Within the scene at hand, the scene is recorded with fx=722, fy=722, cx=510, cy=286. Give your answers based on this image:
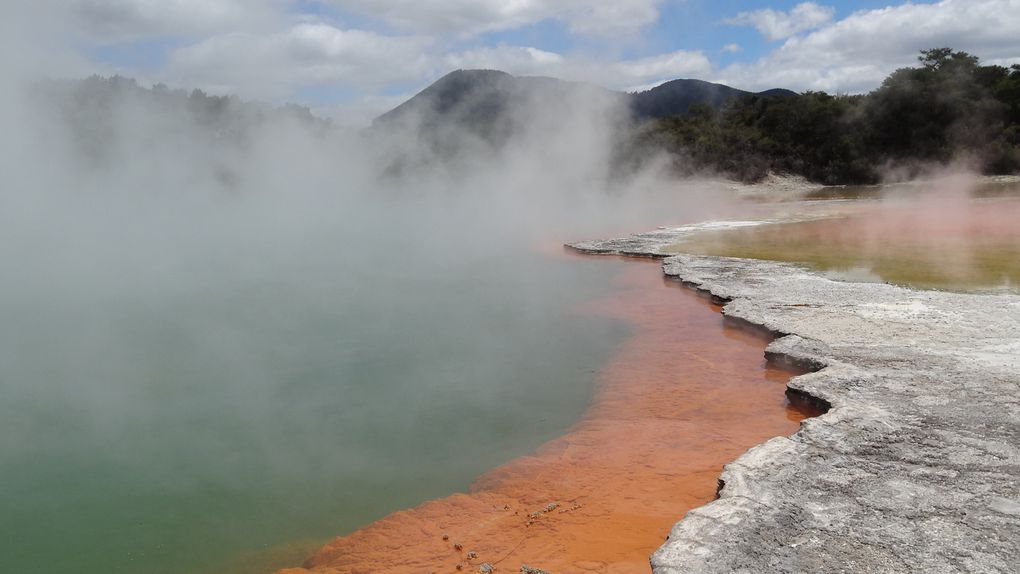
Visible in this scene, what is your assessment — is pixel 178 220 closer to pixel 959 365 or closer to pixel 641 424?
pixel 641 424

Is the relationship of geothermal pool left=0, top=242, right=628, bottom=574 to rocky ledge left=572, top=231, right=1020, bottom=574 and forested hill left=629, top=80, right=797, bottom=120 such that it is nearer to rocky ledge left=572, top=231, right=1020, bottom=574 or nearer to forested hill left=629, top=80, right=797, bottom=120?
rocky ledge left=572, top=231, right=1020, bottom=574

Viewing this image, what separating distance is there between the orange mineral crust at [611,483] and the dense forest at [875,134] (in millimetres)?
17279

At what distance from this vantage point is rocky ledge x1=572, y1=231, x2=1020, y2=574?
203 cm

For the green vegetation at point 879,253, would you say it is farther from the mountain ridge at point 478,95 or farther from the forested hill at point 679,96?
the forested hill at point 679,96

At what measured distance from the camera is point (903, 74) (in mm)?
22812

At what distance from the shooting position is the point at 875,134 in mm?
21906

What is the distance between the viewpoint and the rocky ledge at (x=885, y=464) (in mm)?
2031

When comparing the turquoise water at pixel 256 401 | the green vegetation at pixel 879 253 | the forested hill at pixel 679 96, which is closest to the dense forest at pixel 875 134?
the forested hill at pixel 679 96

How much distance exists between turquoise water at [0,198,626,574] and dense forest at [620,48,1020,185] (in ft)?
48.9

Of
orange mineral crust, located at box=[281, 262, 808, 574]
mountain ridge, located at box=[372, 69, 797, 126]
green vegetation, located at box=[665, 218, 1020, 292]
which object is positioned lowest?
orange mineral crust, located at box=[281, 262, 808, 574]

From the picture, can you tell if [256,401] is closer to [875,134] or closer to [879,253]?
[879,253]

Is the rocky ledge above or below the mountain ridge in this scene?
below

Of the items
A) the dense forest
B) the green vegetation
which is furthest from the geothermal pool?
the dense forest

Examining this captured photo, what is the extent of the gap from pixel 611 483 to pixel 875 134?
2242 cm
